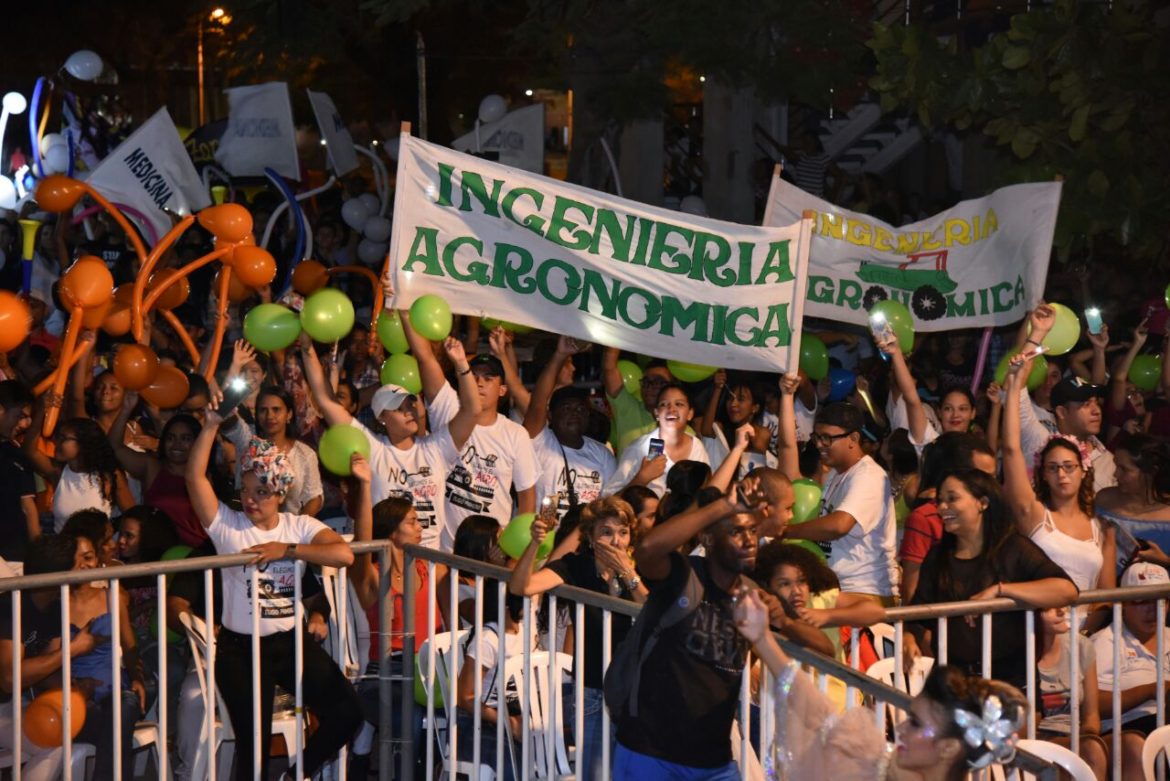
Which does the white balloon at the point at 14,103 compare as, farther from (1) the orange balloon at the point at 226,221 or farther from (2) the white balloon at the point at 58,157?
(1) the orange balloon at the point at 226,221

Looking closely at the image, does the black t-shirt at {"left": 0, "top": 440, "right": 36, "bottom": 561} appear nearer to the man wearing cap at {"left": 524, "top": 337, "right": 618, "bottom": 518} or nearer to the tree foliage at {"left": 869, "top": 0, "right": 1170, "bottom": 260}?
the man wearing cap at {"left": 524, "top": 337, "right": 618, "bottom": 518}

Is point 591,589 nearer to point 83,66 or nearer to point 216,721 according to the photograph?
point 216,721

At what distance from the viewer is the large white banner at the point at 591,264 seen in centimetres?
868

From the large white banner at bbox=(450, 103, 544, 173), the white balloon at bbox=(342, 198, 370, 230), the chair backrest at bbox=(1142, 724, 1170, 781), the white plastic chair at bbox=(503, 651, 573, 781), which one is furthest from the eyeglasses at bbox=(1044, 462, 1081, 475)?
the white balloon at bbox=(342, 198, 370, 230)

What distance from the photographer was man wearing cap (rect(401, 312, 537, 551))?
28.7 feet

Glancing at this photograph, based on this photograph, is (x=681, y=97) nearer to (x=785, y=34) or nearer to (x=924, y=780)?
(x=785, y=34)

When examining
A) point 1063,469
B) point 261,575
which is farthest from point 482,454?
point 1063,469

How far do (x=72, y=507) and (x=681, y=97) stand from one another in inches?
854

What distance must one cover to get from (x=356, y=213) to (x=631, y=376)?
262 inches

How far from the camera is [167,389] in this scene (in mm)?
9945

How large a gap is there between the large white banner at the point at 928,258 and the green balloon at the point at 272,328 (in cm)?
277

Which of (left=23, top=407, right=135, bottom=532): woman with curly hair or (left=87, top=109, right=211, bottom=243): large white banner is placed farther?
(left=87, top=109, right=211, bottom=243): large white banner

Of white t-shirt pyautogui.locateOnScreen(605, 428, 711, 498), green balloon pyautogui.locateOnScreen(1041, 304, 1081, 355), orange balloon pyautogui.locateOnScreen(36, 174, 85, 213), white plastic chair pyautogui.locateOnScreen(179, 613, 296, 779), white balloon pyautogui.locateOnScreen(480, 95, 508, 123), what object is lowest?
white plastic chair pyautogui.locateOnScreen(179, 613, 296, 779)

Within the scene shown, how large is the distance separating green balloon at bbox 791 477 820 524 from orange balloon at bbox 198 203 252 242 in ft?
12.8
